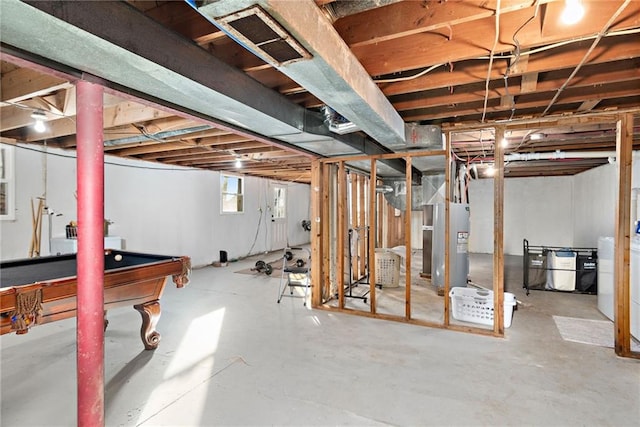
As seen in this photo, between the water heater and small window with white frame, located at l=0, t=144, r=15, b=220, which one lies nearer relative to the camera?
small window with white frame, located at l=0, t=144, r=15, b=220

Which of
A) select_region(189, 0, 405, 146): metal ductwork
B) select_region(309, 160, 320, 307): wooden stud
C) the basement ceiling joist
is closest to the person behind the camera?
select_region(189, 0, 405, 146): metal ductwork

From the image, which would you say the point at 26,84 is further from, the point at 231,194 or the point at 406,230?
the point at 231,194

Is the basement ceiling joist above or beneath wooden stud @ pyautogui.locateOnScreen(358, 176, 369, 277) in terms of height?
above

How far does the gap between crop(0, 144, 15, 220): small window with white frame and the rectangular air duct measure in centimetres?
436

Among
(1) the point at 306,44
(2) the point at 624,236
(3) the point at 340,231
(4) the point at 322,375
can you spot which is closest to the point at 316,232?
(3) the point at 340,231

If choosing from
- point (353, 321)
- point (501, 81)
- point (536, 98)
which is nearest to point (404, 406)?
point (353, 321)

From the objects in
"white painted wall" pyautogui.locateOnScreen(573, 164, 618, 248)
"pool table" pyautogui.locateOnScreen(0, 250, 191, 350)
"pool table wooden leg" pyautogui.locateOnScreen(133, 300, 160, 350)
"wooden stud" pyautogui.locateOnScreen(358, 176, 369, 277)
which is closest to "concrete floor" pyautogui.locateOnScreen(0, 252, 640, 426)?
"pool table wooden leg" pyautogui.locateOnScreen(133, 300, 160, 350)

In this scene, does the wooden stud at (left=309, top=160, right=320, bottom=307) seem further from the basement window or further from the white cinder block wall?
the white cinder block wall

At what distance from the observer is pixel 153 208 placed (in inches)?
227

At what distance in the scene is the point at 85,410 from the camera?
1669 mm

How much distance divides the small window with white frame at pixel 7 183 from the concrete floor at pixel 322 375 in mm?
1621

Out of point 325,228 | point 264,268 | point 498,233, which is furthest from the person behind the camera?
point 264,268

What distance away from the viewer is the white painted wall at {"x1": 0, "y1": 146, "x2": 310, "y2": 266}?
4051mm

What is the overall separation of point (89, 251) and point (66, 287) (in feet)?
2.49
